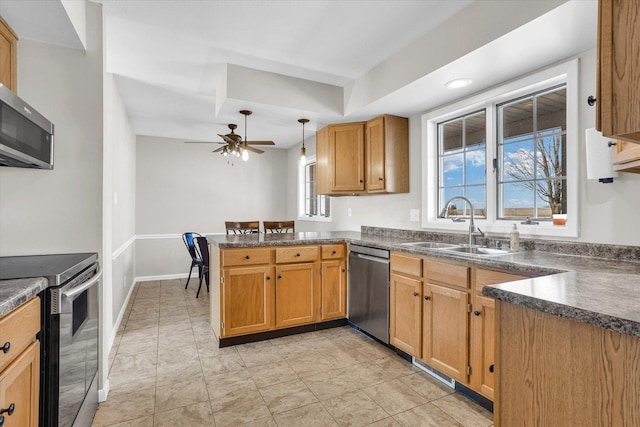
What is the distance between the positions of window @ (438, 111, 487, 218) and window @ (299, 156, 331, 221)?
225 cm

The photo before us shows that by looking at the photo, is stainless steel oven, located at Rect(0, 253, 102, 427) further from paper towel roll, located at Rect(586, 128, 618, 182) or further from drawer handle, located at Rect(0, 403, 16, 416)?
paper towel roll, located at Rect(586, 128, 618, 182)

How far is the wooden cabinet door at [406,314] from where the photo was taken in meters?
2.40

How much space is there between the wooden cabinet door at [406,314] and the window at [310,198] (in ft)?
8.59

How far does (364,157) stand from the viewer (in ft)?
11.8

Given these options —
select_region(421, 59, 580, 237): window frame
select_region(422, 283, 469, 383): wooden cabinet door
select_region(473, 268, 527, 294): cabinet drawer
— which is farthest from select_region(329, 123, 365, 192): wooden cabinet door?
select_region(473, 268, 527, 294): cabinet drawer

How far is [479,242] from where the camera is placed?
2574 millimetres

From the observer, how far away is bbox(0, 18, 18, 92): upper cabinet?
171 cm

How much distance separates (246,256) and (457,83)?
7.24 feet

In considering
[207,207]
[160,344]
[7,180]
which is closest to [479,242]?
[160,344]

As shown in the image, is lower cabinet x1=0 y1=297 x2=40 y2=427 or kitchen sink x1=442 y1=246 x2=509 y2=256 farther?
kitchen sink x1=442 y1=246 x2=509 y2=256

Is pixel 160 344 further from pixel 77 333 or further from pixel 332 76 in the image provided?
pixel 332 76

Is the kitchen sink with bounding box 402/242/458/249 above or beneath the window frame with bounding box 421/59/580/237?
beneath

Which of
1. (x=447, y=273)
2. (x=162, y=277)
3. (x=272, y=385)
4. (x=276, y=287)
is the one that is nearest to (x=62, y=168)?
(x=276, y=287)

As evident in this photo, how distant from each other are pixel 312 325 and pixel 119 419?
170cm
